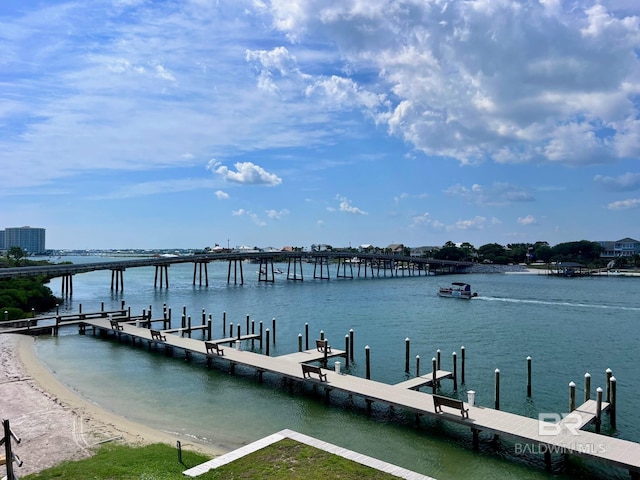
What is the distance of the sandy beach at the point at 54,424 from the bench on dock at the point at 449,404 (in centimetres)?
853

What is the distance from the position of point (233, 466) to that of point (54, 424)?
951cm

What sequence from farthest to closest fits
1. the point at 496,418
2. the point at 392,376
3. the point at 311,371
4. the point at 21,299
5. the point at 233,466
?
the point at 21,299 < the point at 392,376 < the point at 311,371 < the point at 496,418 < the point at 233,466

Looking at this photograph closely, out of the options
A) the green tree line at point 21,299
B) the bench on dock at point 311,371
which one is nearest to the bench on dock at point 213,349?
the bench on dock at point 311,371

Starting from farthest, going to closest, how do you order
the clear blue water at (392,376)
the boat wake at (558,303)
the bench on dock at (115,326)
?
1. the boat wake at (558,303)
2. the bench on dock at (115,326)
3. the clear blue water at (392,376)

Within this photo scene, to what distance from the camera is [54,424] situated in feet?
62.8

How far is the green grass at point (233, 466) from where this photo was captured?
13234 mm

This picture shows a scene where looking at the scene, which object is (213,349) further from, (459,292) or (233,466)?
(459,292)

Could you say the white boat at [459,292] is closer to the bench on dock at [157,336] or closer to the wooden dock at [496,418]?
the bench on dock at [157,336]

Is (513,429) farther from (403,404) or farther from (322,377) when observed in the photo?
(322,377)

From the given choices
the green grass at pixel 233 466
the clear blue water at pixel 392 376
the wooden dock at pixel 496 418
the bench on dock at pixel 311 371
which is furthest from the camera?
the bench on dock at pixel 311 371

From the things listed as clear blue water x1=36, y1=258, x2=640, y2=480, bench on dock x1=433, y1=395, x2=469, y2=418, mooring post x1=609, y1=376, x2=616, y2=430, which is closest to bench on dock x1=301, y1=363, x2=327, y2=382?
clear blue water x1=36, y1=258, x2=640, y2=480

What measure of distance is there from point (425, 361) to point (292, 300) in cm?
4358

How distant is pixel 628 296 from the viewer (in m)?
82.7

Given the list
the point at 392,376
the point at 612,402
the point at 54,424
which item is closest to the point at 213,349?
the point at 392,376
